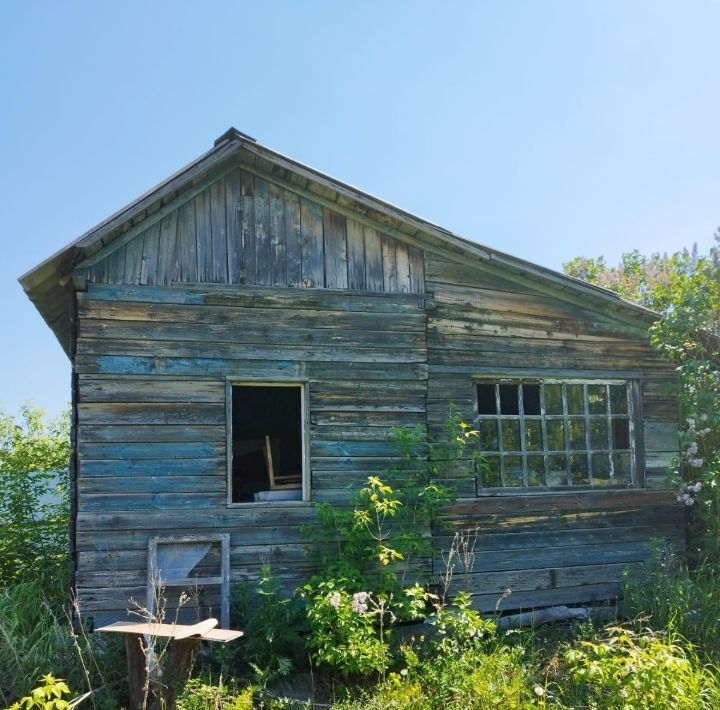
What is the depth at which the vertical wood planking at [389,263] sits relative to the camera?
8703mm

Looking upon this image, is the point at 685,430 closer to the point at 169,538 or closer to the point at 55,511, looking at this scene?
the point at 169,538

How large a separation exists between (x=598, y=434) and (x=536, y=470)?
98 centimetres

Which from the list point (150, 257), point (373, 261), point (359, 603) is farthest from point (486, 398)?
point (150, 257)

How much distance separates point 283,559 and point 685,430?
519cm

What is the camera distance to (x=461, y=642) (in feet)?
25.0

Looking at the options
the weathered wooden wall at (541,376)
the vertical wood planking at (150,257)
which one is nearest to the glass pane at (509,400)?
the weathered wooden wall at (541,376)

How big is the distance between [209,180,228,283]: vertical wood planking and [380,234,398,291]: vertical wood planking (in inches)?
70.2

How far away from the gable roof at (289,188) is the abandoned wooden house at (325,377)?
0.02 metres

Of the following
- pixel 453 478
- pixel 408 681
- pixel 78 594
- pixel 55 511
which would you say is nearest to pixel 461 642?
pixel 408 681

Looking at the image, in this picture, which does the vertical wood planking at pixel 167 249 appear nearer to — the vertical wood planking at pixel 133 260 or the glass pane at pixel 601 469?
the vertical wood planking at pixel 133 260

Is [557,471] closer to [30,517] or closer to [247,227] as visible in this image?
[247,227]

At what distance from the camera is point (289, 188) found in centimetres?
845

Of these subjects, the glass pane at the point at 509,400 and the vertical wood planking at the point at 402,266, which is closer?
the vertical wood planking at the point at 402,266

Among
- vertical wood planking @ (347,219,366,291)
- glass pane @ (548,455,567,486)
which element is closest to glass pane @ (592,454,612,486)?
glass pane @ (548,455,567,486)
